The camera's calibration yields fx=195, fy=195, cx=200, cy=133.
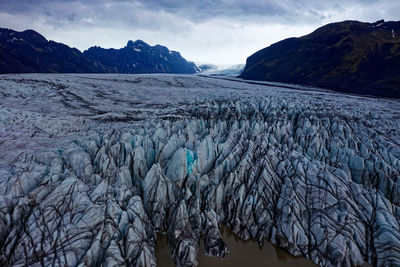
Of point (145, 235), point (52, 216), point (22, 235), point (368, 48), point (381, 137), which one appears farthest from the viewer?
point (368, 48)

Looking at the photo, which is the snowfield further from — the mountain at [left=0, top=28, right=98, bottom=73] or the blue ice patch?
the mountain at [left=0, top=28, right=98, bottom=73]

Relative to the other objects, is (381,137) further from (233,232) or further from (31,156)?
(31,156)

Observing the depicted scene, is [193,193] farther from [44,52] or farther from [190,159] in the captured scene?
[44,52]

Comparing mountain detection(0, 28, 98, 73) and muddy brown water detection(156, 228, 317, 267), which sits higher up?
mountain detection(0, 28, 98, 73)

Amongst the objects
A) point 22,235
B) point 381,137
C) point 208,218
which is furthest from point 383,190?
point 22,235

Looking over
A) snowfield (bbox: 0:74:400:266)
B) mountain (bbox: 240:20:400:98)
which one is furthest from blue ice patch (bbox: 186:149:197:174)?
mountain (bbox: 240:20:400:98)

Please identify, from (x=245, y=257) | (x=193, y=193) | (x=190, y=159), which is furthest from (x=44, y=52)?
(x=245, y=257)
